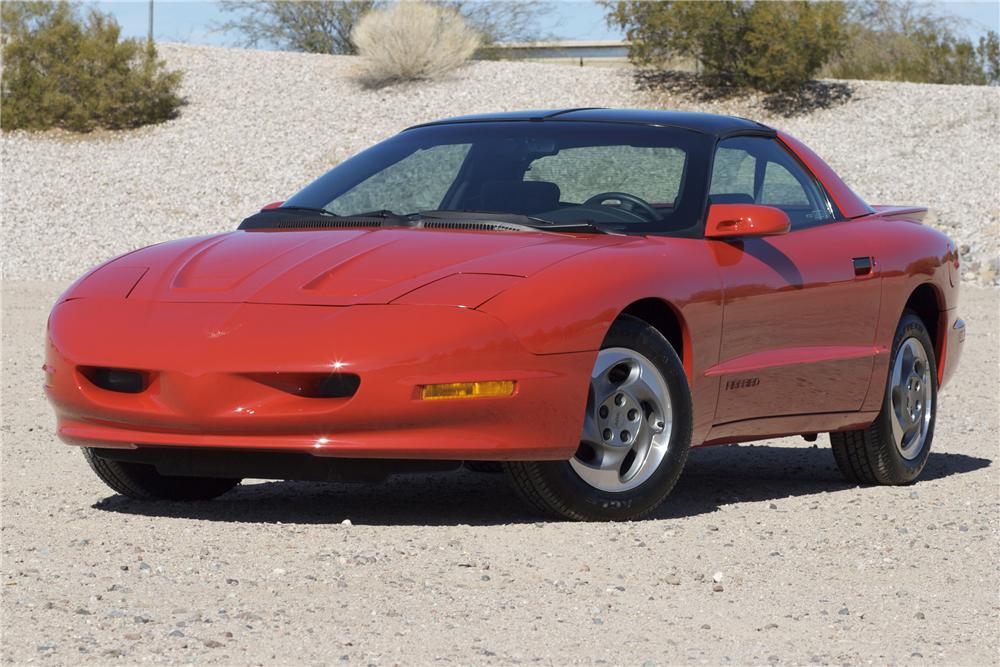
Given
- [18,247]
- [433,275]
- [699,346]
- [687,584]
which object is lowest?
[18,247]

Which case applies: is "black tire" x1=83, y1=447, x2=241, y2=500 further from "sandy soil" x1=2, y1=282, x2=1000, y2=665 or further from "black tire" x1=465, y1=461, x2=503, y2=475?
"black tire" x1=465, y1=461, x2=503, y2=475

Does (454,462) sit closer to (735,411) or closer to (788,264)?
(735,411)

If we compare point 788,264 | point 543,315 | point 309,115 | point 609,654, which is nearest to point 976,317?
point 788,264

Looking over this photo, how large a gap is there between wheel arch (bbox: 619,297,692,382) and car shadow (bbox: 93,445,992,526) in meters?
0.60

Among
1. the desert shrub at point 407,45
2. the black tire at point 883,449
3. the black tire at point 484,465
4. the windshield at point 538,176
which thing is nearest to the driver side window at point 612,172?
the windshield at point 538,176

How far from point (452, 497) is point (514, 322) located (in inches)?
54.9

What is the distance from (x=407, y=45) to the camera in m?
35.6

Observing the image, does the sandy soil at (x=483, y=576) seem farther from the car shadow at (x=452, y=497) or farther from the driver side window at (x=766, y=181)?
the driver side window at (x=766, y=181)

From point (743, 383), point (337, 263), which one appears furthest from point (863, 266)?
point (337, 263)

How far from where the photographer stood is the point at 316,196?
21.4ft

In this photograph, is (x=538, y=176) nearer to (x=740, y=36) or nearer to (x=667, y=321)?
(x=667, y=321)

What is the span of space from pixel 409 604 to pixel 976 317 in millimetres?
14259

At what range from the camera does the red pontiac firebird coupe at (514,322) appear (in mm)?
5051

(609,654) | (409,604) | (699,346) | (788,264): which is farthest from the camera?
(788,264)
